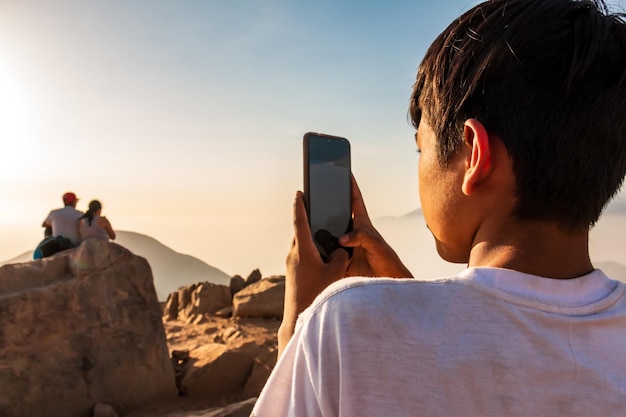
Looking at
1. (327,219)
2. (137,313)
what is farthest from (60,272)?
(327,219)

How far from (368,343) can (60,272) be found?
596cm

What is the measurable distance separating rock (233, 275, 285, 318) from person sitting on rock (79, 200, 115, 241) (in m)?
3.00

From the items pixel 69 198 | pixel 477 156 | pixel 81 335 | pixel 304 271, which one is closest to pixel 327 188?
pixel 304 271

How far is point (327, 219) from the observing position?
62.4 inches

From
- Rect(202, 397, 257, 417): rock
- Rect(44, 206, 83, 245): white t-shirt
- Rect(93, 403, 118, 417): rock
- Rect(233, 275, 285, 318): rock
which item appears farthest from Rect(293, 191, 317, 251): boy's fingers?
Rect(233, 275, 285, 318): rock

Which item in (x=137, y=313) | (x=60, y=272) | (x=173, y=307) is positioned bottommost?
(x=173, y=307)

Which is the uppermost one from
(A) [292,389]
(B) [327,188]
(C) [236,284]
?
(B) [327,188]

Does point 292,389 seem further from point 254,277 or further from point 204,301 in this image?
Result: point 254,277

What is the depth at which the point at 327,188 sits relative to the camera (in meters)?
1.67

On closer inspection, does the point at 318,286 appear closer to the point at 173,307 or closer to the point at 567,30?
the point at 567,30

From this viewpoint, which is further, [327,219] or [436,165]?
[327,219]

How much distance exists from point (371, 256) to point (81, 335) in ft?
15.9

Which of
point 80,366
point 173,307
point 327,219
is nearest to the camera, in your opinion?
point 327,219

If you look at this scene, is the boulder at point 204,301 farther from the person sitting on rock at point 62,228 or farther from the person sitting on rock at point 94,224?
the person sitting on rock at point 62,228
